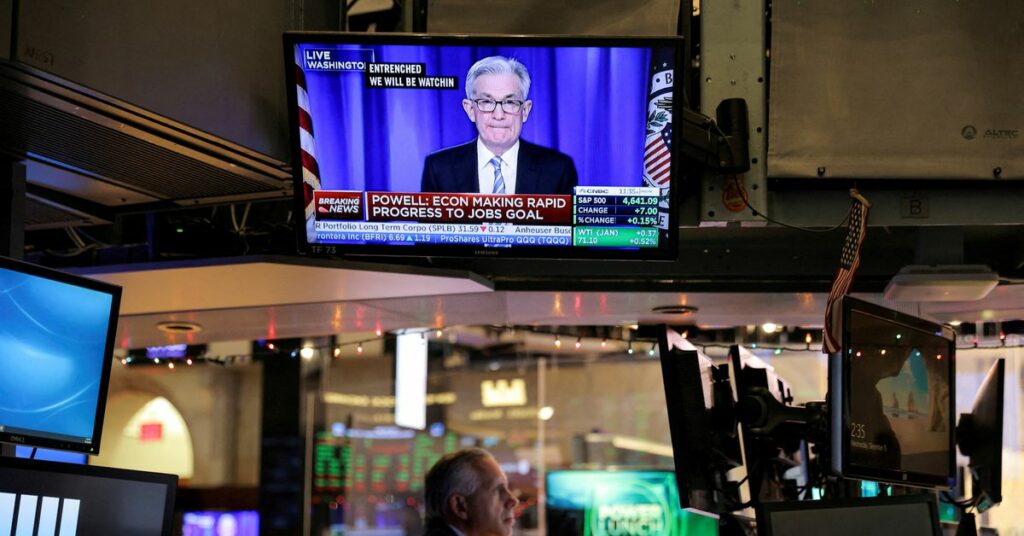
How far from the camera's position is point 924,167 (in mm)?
4398

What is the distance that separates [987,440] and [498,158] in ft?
7.59

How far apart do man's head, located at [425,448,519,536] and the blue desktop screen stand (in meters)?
1.28

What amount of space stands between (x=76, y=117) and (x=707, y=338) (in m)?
4.68

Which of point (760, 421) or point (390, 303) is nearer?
point (760, 421)

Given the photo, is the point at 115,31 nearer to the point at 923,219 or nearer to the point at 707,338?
the point at 923,219

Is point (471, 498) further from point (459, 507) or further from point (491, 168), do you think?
point (491, 168)

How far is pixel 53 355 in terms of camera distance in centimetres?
332

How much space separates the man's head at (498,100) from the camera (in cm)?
396

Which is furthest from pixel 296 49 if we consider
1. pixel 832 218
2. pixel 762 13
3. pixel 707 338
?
pixel 707 338

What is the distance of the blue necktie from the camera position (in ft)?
13.3

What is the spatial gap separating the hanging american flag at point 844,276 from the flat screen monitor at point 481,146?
56 cm

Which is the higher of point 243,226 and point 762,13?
point 762,13

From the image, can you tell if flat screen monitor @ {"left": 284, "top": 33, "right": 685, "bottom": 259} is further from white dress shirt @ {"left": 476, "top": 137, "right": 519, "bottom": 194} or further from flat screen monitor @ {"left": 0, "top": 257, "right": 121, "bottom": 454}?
flat screen monitor @ {"left": 0, "top": 257, "right": 121, "bottom": 454}

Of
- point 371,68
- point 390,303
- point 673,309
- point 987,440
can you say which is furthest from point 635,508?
point 371,68
